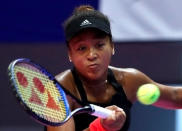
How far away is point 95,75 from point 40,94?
21 cm

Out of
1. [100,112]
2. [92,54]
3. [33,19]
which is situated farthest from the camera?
[33,19]

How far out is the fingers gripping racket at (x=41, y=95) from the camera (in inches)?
48.6

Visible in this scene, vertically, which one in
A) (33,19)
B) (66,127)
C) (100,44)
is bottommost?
(66,127)

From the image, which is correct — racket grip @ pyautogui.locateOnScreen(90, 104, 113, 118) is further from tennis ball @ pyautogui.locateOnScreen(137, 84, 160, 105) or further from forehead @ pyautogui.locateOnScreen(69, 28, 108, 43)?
forehead @ pyautogui.locateOnScreen(69, 28, 108, 43)

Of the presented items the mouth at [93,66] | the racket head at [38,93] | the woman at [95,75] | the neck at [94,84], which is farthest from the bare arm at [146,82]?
the racket head at [38,93]

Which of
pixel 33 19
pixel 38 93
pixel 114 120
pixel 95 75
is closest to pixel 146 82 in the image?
pixel 95 75

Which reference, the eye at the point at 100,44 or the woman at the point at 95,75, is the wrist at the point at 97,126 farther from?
the eye at the point at 100,44

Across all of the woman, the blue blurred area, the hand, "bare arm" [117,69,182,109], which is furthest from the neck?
the blue blurred area

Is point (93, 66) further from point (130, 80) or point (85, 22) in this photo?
point (130, 80)

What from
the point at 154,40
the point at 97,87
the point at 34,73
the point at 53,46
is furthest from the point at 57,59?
the point at 34,73

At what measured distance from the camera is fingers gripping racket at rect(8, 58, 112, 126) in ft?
4.05

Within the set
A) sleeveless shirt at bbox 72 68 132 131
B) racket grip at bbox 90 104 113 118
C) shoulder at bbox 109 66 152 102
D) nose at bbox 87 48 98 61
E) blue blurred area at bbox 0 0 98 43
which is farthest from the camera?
blue blurred area at bbox 0 0 98 43

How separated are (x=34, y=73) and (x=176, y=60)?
44.5 inches

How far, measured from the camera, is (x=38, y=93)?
1.34m
